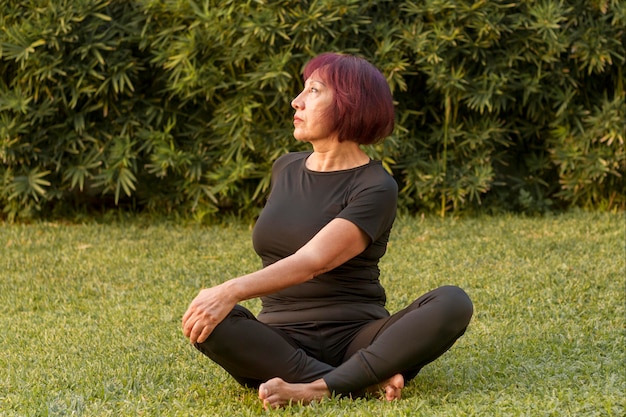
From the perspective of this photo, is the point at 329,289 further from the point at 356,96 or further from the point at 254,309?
the point at 254,309

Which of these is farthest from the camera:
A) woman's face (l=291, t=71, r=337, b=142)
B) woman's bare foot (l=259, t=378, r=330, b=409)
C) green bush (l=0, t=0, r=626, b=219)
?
green bush (l=0, t=0, r=626, b=219)

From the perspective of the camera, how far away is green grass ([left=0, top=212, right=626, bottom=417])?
3211 mm

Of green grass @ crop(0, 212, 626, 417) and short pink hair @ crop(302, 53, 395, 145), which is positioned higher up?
short pink hair @ crop(302, 53, 395, 145)

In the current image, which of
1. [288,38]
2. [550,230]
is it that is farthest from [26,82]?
[550,230]

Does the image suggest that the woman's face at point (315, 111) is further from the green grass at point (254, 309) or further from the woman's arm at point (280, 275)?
the green grass at point (254, 309)

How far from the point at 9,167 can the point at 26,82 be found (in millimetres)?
574

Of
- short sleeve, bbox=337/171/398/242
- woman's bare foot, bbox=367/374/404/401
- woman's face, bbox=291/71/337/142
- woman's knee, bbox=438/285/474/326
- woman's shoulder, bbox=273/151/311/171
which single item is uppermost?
woman's face, bbox=291/71/337/142

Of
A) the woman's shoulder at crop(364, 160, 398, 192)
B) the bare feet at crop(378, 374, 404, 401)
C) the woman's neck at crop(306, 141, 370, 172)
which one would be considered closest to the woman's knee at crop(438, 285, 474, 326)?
the bare feet at crop(378, 374, 404, 401)

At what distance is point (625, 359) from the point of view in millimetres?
3881

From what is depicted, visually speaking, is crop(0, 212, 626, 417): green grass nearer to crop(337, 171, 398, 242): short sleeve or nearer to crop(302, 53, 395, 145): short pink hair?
crop(337, 171, 398, 242): short sleeve

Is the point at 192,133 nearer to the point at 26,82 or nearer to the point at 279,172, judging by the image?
the point at 26,82

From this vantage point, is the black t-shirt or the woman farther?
the black t-shirt

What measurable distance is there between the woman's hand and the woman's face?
0.64 meters

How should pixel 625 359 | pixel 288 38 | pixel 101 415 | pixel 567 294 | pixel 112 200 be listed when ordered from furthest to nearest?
pixel 112 200, pixel 288 38, pixel 567 294, pixel 625 359, pixel 101 415
